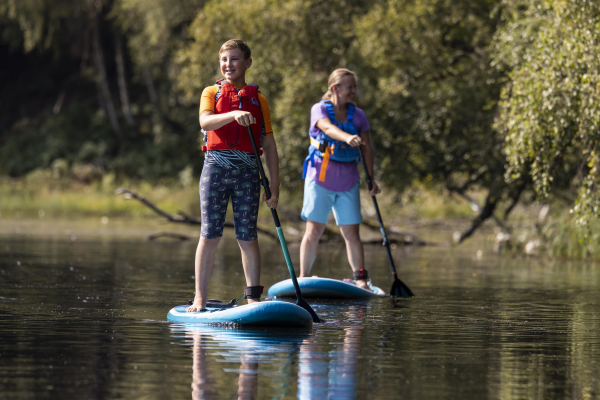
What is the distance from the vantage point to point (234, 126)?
632 cm

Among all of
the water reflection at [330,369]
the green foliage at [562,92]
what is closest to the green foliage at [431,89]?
the green foliage at [562,92]

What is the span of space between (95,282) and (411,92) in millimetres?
8500

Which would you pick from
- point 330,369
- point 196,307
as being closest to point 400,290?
point 196,307

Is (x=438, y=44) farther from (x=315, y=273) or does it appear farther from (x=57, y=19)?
(x=57, y=19)

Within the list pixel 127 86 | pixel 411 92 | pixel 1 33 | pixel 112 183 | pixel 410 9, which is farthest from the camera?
→ pixel 127 86

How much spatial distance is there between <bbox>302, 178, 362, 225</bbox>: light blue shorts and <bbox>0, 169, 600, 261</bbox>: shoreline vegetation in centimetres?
666

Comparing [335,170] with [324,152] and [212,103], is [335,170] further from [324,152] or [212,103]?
[212,103]

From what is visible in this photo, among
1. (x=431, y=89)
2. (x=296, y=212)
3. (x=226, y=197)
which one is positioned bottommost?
(x=226, y=197)

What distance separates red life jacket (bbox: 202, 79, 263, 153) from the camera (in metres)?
6.30

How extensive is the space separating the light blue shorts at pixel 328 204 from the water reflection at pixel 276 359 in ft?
6.40

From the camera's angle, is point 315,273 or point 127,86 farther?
point 127,86

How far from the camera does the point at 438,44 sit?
15.5m

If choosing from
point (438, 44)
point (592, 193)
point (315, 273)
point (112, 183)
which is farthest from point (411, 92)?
point (112, 183)

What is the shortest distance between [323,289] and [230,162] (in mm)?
2342
